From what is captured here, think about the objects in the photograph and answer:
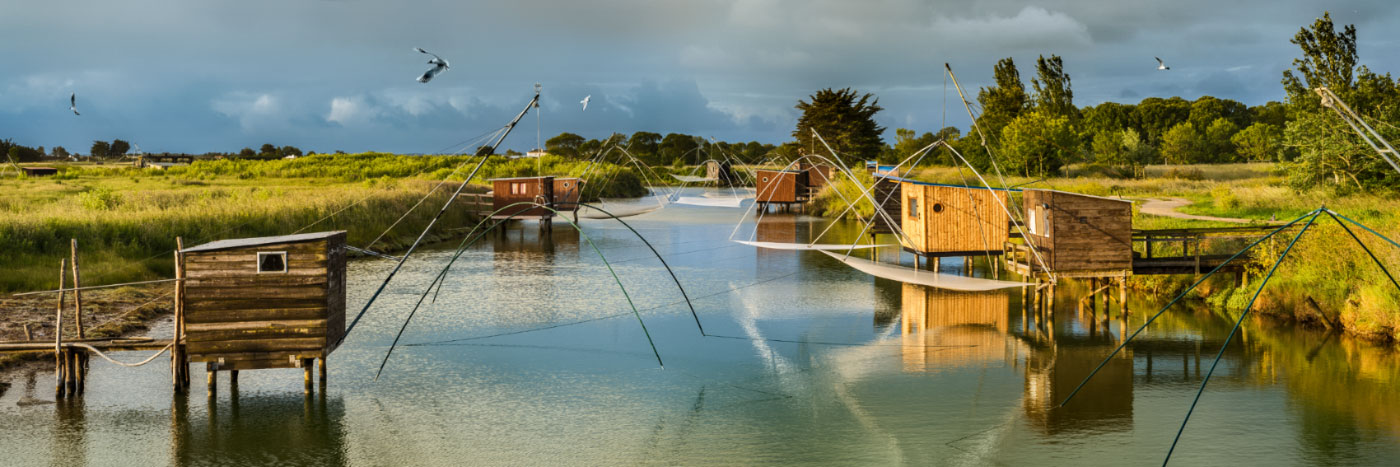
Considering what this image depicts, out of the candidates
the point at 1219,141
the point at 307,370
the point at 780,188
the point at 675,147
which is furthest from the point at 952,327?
the point at 675,147

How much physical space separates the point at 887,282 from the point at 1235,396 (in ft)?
46.5

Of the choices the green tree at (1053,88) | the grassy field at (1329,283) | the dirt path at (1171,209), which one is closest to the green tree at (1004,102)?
the green tree at (1053,88)

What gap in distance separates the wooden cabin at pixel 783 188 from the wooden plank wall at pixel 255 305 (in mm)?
50602

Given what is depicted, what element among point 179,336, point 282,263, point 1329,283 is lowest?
point 179,336

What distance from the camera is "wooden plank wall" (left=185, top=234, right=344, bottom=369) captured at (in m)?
13.6

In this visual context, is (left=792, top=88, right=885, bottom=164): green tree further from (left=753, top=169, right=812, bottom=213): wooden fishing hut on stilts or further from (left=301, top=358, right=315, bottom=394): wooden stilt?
(left=301, top=358, right=315, bottom=394): wooden stilt

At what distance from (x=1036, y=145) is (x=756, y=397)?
55.9 metres

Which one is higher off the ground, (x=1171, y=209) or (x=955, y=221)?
(x=1171, y=209)

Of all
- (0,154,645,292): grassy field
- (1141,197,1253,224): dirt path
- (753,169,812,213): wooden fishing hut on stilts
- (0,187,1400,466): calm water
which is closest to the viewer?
(0,187,1400,466): calm water

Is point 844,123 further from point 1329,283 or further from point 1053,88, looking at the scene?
point 1329,283

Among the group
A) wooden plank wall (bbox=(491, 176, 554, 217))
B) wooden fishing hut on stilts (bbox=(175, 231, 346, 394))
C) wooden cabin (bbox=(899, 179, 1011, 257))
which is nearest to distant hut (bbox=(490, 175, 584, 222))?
wooden plank wall (bbox=(491, 176, 554, 217))

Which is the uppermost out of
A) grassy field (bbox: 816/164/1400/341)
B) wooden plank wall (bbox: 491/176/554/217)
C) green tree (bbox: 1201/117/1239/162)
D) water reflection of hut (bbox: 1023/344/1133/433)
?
green tree (bbox: 1201/117/1239/162)

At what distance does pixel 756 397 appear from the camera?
1565 centimetres

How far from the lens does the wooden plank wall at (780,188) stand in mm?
65250
